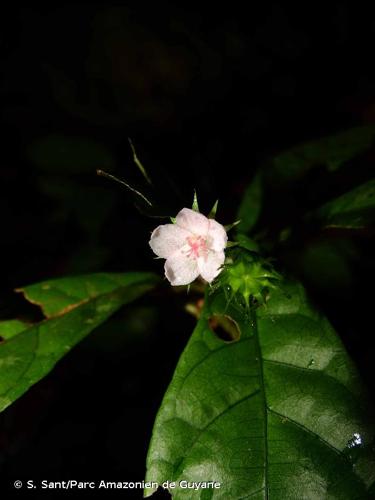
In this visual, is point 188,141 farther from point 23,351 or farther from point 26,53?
point 23,351

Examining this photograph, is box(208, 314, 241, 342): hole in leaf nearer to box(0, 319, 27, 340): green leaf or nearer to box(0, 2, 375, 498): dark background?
box(0, 2, 375, 498): dark background

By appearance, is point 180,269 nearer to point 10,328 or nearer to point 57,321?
point 57,321

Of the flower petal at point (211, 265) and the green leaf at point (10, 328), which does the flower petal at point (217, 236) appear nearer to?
the flower petal at point (211, 265)

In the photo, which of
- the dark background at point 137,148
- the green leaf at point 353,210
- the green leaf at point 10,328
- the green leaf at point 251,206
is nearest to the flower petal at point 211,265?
the dark background at point 137,148

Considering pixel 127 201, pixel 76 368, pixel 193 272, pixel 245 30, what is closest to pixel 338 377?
pixel 193 272

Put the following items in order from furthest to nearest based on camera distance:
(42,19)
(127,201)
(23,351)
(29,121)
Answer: (42,19), (29,121), (127,201), (23,351)

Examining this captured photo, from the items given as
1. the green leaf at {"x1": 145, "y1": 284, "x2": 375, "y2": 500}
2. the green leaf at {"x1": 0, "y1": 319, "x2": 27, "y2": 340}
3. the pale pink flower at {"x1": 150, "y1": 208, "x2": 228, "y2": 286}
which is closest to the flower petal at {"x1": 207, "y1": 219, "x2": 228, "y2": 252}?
the pale pink flower at {"x1": 150, "y1": 208, "x2": 228, "y2": 286}
